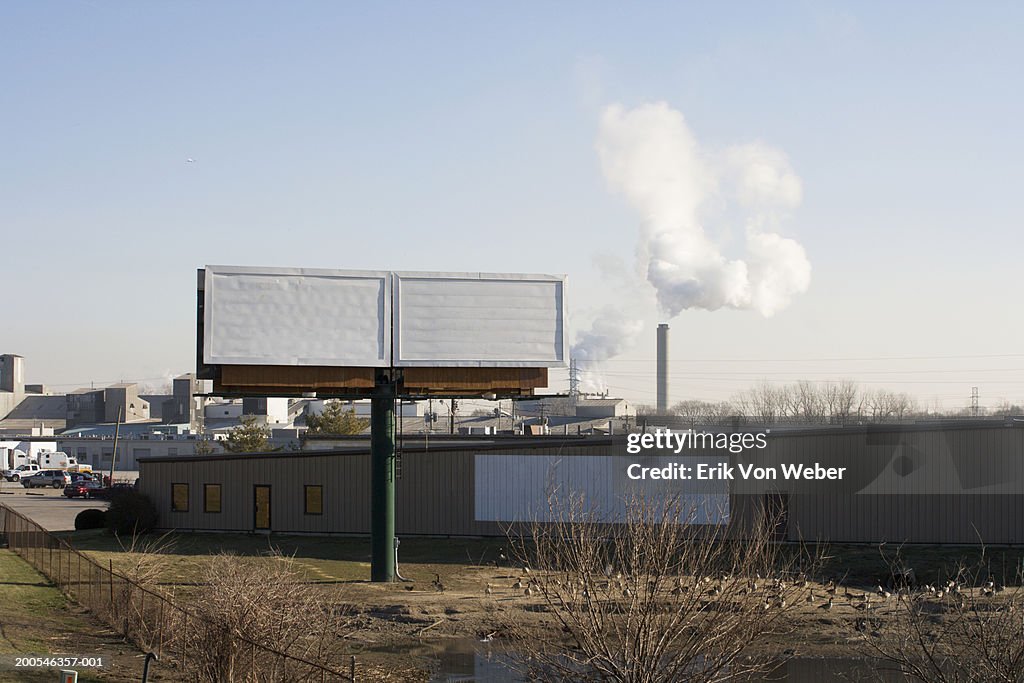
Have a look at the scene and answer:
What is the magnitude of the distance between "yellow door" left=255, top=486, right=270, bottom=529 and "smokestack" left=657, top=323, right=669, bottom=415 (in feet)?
262

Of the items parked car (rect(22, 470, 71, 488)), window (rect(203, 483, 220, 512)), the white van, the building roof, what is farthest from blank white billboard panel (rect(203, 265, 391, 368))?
the building roof

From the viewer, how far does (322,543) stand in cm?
3641

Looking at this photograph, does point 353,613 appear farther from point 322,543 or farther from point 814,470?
point 814,470

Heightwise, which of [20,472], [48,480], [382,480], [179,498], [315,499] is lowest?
[20,472]

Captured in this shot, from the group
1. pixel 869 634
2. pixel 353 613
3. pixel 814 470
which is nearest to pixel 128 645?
pixel 353 613

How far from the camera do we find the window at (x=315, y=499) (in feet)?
126

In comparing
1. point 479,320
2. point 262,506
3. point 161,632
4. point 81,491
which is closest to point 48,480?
point 81,491

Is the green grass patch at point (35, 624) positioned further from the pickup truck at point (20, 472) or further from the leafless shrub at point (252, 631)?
the pickup truck at point (20, 472)

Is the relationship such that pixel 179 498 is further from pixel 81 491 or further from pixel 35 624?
pixel 81 491

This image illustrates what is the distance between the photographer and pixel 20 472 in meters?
87.6

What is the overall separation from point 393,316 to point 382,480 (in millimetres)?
4452

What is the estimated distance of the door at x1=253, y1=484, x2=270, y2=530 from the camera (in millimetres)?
38906

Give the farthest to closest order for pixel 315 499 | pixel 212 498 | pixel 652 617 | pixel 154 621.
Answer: pixel 212 498
pixel 315 499
pixel 154 621
pixel 652 617

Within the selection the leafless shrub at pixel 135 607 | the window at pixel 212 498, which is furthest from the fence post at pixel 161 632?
the window at pixel 212 498
